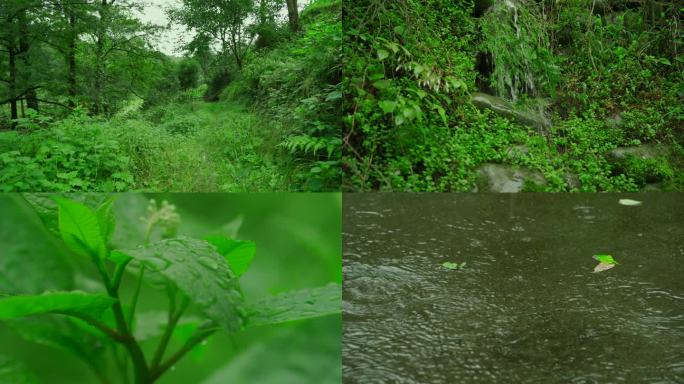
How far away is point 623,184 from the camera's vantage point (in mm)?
3623

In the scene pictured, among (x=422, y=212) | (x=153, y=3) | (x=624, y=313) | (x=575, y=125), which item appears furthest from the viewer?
(x=575, y=125)

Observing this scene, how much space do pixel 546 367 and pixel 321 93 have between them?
256 centimetres

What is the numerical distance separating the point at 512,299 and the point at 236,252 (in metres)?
1.20

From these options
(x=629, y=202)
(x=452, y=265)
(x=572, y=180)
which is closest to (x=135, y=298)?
(x=452, y=265)

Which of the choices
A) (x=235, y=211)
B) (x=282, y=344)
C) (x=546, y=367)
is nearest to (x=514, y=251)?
(x=546, y=367)

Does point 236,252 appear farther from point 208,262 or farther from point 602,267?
point 602,267

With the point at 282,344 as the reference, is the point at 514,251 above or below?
below

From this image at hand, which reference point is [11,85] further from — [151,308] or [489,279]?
[151,308]

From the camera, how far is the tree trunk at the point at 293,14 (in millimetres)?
3457

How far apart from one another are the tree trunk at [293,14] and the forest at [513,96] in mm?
297

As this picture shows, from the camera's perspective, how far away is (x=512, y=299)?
1500mm

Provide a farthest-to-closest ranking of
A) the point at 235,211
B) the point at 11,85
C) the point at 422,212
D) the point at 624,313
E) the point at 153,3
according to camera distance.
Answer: the point at 153,3 → the point at 11,85 → the point at 422,212 → the point at 624,313 → the point at 235,211

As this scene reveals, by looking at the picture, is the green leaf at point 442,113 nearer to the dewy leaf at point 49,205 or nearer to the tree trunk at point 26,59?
the tree trunk at point 26,59

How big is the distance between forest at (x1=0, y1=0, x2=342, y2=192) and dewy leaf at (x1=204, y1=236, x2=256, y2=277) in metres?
2.76
